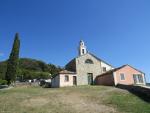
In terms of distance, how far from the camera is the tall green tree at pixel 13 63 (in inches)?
1747

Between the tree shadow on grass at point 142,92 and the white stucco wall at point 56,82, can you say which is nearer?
the tree shadow on grass at point 142,92

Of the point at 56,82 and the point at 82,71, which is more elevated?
the point at 82,71

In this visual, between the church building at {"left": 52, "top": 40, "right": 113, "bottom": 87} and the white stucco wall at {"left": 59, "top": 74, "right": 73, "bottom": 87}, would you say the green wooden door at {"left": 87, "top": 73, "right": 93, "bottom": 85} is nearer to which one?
the church building at {"left": 52, "top": 40, "right": 113, "bottom": 87}

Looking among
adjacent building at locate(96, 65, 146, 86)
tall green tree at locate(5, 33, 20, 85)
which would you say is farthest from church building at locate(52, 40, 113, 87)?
tall green tree at locate(5, 33, 20, 85)

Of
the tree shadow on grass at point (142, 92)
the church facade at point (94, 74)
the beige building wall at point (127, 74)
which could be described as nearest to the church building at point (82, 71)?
the church facade at point (94, 74)

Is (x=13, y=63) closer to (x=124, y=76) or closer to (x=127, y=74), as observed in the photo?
(x=124, y=76)

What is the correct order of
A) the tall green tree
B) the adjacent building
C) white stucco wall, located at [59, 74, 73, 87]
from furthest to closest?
the tall green tree → white stucco wall, located at [59, 74, 73, 87] → the adjacent building

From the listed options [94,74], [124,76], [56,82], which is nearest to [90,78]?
[94,74]

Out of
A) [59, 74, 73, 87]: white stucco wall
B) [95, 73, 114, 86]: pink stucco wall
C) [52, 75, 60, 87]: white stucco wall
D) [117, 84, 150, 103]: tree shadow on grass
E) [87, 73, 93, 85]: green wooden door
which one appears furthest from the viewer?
[87, 73, 93, 85]: green wooden door

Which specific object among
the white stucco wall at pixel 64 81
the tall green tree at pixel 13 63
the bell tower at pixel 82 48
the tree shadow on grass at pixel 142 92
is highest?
the bell tower at pixel 82 48

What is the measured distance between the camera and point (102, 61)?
157 ft

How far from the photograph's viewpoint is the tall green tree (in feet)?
146

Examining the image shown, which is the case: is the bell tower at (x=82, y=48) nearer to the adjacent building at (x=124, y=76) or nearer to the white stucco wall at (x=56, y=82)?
the white stucco wall at (x=56, y=82)

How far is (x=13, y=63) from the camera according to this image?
45.7 m
